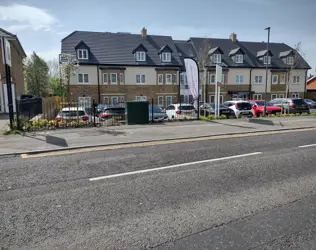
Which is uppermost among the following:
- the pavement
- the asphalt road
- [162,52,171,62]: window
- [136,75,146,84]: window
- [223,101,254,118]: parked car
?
[162,52,171,62]: window

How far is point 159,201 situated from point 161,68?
31976 millimetres

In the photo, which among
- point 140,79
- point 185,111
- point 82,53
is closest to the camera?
point 185,111

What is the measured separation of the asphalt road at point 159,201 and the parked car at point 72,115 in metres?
6.03

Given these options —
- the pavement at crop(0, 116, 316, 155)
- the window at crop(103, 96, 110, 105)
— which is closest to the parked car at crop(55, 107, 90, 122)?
the pavement at crop(0, 116, 316, 155)

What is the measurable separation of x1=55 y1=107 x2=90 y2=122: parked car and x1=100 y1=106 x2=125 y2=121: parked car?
1.07 m

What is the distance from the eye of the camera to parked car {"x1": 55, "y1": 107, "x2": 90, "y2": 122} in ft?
41.3

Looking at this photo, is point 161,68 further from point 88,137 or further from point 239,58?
point 88,137

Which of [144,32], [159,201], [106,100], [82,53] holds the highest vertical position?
[144,32]

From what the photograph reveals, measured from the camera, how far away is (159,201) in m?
4.12

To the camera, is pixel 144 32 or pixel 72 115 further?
pixel 144 32

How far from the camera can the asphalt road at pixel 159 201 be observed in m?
3.09

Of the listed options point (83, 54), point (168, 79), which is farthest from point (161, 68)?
point (83, 54)

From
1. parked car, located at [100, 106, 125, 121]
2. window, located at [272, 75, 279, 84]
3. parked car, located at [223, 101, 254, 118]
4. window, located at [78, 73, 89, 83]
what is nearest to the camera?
parked car, located at [100, 106, 125, 121]

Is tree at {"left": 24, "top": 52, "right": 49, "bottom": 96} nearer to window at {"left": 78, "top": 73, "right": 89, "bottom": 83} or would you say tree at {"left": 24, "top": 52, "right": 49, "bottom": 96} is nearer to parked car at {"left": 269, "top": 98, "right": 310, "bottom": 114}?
window at {"left": 78, "top": 73, "right": 89, "bottom": 83}
